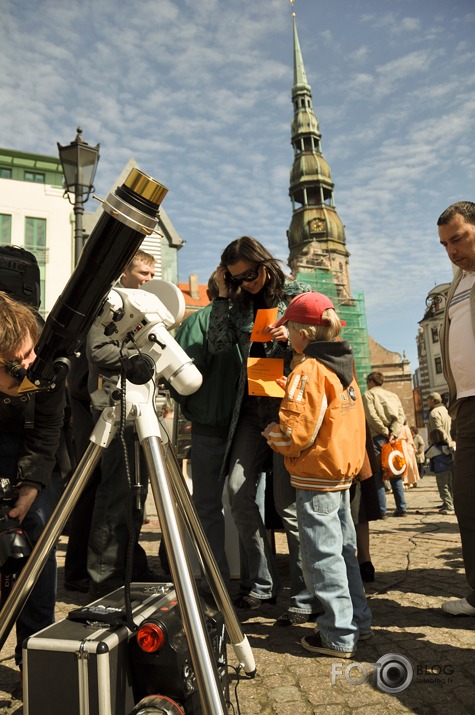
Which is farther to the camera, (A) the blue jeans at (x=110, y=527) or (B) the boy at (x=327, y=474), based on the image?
(A) the blue jeans at (x=110, y=527)

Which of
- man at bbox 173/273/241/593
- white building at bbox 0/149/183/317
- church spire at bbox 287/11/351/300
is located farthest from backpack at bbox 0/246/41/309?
church spire at bbox 287/11/351/300

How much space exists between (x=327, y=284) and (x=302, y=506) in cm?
5357

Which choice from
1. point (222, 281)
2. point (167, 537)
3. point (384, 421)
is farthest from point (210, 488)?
point (384, 421)

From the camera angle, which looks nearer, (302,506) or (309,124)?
(302,506)

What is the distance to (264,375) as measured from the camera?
10.3 ft

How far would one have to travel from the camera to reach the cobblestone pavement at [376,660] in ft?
6.95

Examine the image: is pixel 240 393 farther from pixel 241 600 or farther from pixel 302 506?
pixel 241 600

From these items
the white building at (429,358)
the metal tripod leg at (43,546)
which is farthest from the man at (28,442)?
the white building at (429,358)

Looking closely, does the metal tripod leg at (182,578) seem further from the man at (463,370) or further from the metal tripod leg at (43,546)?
the man at (463,370)

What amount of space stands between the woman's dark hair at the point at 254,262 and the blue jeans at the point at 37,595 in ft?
5.69

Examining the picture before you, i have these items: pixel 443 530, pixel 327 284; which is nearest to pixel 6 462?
pixel 443 530

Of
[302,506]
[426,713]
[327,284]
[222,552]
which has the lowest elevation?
[426,713]

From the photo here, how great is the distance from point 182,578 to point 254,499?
5.99ft

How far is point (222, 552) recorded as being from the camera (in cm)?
351
